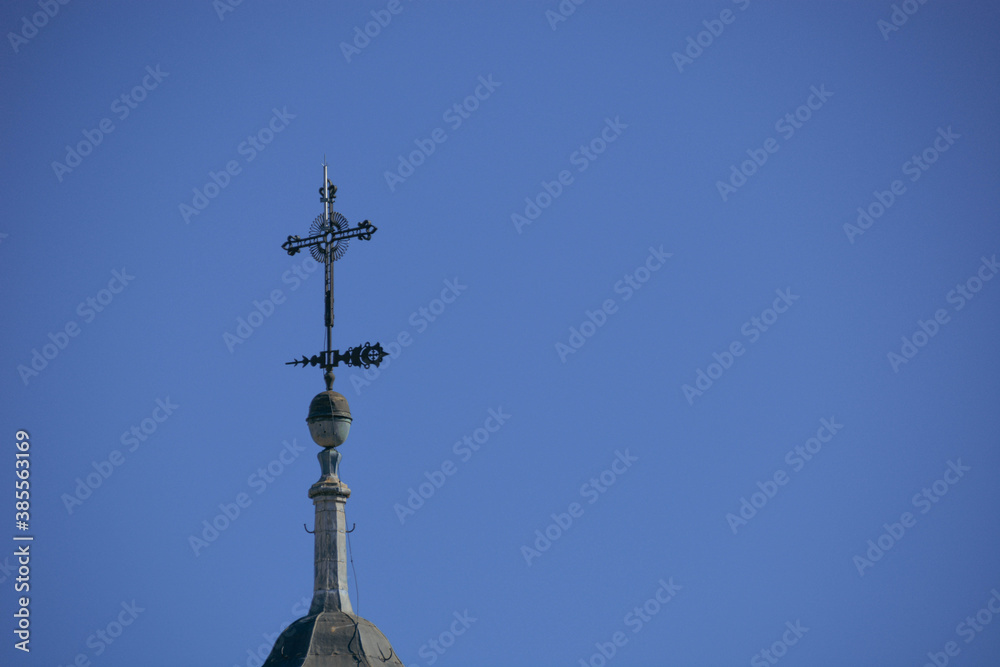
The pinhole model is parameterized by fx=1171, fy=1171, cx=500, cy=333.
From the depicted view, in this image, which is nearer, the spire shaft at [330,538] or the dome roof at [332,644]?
the dome roof at [332,644]

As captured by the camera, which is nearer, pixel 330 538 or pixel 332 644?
pixel 332 644

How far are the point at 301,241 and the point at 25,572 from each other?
1211 centimetres

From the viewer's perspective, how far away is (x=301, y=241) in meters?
23.6

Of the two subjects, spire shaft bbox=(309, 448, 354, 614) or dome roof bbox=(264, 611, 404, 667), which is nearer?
dome roof bbox=(264, 611, 404, 667)

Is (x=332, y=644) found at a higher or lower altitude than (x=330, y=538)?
→ lower

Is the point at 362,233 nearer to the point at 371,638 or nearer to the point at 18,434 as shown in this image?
the point at 371,638

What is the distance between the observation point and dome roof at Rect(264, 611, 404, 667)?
19.9m

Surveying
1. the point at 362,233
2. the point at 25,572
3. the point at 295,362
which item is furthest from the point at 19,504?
the point at 362,233

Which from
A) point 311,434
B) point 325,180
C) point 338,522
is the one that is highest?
point 325,180

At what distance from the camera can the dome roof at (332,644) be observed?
19938 millimetres

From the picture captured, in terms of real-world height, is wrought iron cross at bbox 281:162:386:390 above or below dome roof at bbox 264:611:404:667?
above

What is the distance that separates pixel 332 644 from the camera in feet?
66.3

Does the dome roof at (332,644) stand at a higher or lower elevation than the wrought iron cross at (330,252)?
lower

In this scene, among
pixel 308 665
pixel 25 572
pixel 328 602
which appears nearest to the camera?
pixel 308 665
